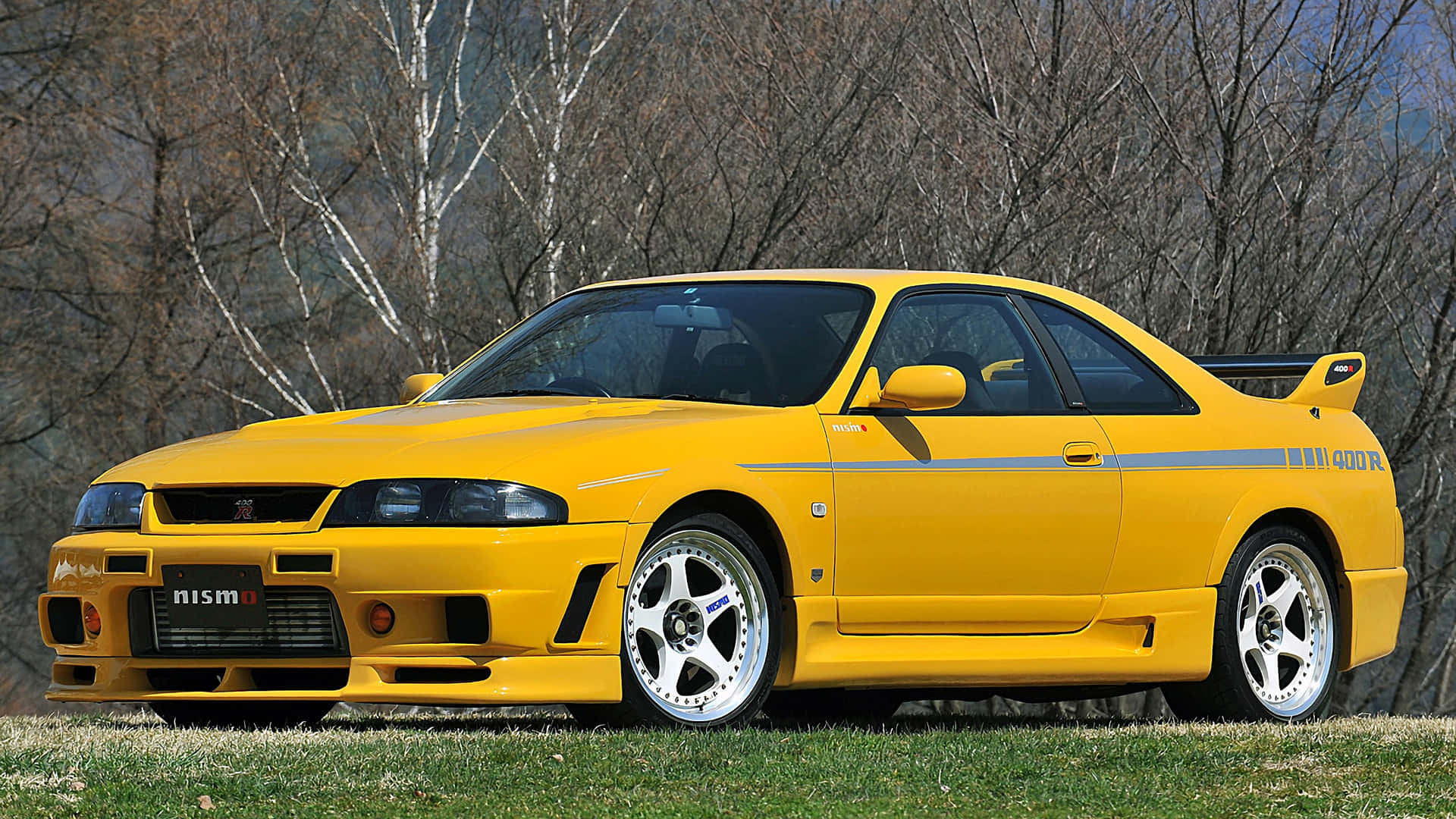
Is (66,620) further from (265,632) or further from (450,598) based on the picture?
(450,598)

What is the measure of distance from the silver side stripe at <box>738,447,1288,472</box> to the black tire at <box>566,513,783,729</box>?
0.80 feet

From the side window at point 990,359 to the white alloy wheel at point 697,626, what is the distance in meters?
1.07

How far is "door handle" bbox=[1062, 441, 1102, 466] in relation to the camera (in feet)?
23.8

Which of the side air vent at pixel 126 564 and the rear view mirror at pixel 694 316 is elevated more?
the rear view mirror at pixel 694 316

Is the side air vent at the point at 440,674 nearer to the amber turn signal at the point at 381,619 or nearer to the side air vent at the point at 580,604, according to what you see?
the amber turn signal at the point at 381,619

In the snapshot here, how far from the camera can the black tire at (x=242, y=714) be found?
692cm

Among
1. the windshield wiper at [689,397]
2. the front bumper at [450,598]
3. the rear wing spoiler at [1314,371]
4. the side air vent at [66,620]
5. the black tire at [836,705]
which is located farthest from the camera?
the rear wing spoiler at [1314,371]

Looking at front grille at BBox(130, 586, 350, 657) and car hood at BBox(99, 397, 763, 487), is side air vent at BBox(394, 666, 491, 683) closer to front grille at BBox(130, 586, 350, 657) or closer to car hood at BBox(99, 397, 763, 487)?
front grille at BBox(130, 586, 350, 657)

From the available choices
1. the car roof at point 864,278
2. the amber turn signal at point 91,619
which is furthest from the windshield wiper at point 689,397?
the amber turn signal at point 91,619

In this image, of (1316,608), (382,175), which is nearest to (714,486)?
(1316,608)

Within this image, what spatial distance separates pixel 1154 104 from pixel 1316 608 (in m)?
9.06

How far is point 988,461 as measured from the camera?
7051 millimetres

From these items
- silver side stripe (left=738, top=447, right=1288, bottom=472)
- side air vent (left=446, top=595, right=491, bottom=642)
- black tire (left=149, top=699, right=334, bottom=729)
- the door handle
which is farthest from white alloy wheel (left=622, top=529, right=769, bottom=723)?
the door handle

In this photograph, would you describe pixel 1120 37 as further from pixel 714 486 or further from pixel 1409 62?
pixel 714 486
